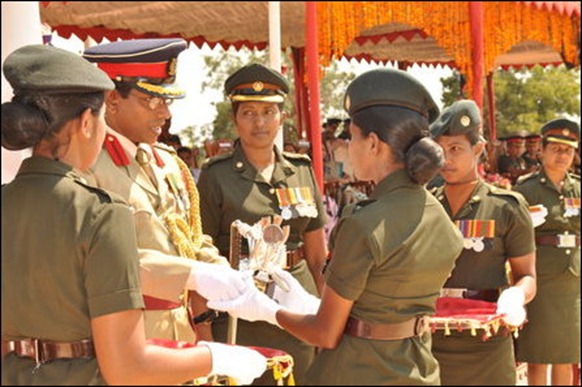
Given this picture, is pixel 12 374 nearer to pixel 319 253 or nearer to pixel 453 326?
pixel 453 326

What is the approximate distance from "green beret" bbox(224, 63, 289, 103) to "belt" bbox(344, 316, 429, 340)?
5.67ft

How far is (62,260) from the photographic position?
1.83m

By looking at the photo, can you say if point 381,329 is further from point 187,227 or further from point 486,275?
point 486,275

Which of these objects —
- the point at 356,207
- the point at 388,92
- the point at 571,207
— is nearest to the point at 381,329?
the point at 356,207

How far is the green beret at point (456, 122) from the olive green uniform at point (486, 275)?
36cm

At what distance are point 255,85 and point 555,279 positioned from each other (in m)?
2.97

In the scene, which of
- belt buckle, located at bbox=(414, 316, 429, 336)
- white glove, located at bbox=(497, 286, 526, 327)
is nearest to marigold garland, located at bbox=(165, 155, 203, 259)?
belt buckle, located at bbox=(414, 316, 429, 336)

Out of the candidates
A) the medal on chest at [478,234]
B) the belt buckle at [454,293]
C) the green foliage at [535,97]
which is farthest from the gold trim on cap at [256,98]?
the green foliage at [535,97]

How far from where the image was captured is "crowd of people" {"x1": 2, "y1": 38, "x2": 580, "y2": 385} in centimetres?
188

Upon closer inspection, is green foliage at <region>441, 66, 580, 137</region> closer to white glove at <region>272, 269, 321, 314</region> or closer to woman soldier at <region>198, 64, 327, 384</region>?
woman soldier at <region>198, 64, 327, 384</region>

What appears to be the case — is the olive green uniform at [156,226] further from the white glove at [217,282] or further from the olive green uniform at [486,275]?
the olive green uniform at [486,275]

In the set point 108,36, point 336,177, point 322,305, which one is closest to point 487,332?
point 322,305

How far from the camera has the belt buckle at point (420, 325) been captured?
8.10 ft

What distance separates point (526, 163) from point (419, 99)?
1027cm
